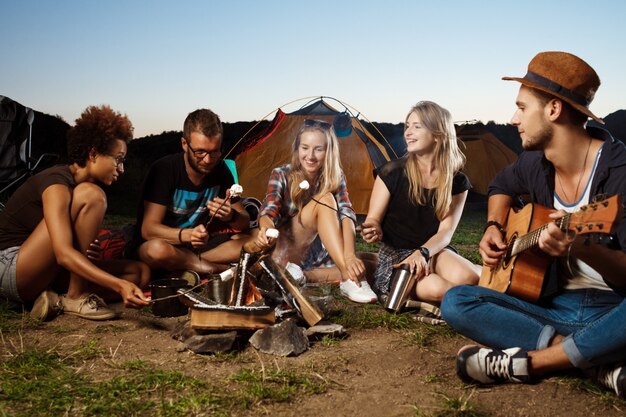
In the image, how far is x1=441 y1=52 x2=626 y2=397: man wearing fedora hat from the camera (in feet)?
8.21

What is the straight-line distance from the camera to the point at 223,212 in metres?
4.37

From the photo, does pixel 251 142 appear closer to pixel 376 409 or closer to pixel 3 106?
pixel 3 106

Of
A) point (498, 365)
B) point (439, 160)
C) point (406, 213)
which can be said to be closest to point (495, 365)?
point (498, 365)

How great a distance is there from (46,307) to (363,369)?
2103 mm

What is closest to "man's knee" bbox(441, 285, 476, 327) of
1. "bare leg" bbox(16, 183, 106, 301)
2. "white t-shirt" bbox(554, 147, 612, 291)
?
"white t-shirt" bbox(554, 147, 612, 291)

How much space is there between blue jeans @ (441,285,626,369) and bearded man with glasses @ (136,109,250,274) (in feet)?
6.41

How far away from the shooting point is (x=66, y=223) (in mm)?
3555

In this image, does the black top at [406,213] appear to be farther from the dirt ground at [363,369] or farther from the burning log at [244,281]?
the burning log at [244,281]

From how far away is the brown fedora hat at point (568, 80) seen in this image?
279 cm

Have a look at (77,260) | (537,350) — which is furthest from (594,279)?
(77,260)

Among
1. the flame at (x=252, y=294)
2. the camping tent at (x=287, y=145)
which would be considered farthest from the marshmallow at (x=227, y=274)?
the camping tent at (x=287, y=145)

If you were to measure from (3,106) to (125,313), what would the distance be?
4.41m

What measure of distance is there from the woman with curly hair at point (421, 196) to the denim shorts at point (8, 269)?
231 centimetres

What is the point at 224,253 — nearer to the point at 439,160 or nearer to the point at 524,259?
the point at 439,160
